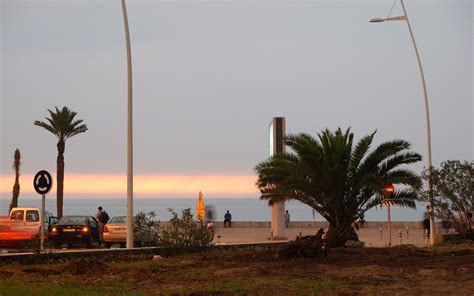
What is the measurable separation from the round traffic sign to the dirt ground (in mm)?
2098

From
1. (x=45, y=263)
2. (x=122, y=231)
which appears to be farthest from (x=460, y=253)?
(x=122, y=231)

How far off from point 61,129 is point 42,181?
1277 inches

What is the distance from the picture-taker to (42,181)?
20250mm

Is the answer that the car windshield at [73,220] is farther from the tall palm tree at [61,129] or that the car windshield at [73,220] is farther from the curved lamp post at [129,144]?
the tall palm tree at [61,129]

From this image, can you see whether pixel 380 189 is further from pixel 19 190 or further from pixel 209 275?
pixel 19 190

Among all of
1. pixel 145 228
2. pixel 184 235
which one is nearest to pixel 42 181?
pixel 184 235

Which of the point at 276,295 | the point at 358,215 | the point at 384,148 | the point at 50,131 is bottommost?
the point at 276,295

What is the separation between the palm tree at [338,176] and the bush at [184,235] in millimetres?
3185

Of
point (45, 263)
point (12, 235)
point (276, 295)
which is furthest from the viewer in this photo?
point (12, 235)

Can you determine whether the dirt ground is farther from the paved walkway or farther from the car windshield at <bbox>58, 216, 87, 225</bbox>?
the paved walkway

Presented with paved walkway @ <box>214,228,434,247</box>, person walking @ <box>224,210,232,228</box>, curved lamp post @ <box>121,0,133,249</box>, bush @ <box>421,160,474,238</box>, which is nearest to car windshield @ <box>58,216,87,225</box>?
paved walkway @ <box>214,228,434,247</box>

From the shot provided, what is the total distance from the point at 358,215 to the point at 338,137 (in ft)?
8.45

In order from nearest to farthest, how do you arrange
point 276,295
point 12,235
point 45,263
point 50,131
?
point 276,295 → point 45,263 → point 12,235 → point 50,131

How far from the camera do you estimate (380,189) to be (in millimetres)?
24250
